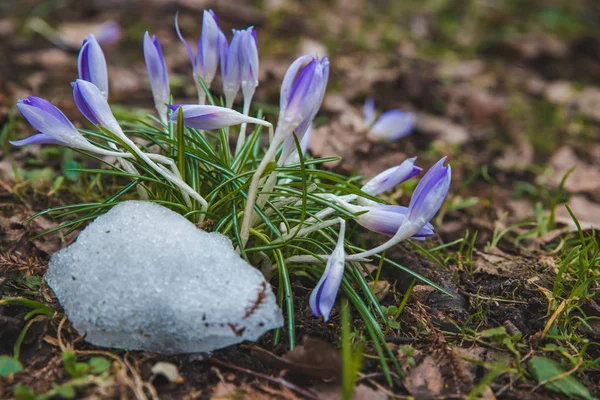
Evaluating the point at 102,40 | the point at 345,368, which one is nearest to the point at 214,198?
the point at 345,368

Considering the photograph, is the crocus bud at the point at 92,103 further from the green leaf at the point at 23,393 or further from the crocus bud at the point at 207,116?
the green leaf at the point at 23,393

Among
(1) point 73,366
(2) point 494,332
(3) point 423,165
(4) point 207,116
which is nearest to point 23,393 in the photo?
(1) point 73,366

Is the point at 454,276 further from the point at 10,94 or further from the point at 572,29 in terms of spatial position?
the point at 572,29

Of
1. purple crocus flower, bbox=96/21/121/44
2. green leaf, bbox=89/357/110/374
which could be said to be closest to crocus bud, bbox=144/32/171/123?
green leaf, bbox=89/357/110/374

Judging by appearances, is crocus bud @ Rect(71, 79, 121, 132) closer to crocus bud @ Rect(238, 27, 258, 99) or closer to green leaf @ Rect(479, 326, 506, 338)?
crocus bud @ Rect(238, 27, 258, 99)

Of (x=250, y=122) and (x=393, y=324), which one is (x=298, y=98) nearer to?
(x=250, y=122)
